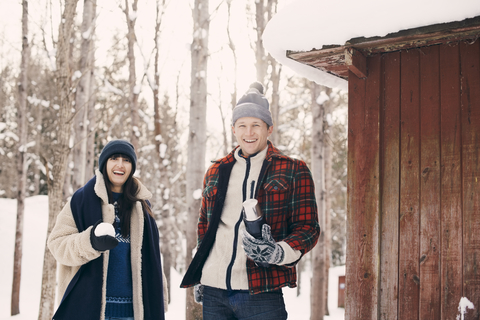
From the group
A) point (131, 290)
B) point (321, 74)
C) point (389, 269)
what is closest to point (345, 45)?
point (321, 74)

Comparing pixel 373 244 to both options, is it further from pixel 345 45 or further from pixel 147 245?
pixel 147 245

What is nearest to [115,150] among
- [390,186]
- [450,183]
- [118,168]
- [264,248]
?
[118,168]

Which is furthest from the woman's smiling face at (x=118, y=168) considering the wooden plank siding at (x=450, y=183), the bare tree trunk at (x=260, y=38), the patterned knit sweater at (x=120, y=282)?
the bare tree trunk at (x=260, y=38)

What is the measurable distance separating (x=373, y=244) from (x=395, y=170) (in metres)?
0.50

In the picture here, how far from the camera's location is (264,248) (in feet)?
7.31

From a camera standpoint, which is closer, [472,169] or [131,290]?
[472,169]

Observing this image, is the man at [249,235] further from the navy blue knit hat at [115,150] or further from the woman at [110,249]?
the navy blue knit hat at [115,150]

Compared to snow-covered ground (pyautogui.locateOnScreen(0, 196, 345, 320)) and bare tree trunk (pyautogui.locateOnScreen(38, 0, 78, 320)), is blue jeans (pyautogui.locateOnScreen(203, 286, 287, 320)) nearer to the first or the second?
bare tree trunk (pyautogui.locateOnScreen(38, 0, 78, 320))

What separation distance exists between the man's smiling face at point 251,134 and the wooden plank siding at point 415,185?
710 mm

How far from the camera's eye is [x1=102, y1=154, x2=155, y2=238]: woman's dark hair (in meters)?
2.88

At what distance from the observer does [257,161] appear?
→ 2656 mm

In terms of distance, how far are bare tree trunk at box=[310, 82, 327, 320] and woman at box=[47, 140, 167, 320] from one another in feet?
20.6

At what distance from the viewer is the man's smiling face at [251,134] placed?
2.65 meters

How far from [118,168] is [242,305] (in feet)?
4.06
